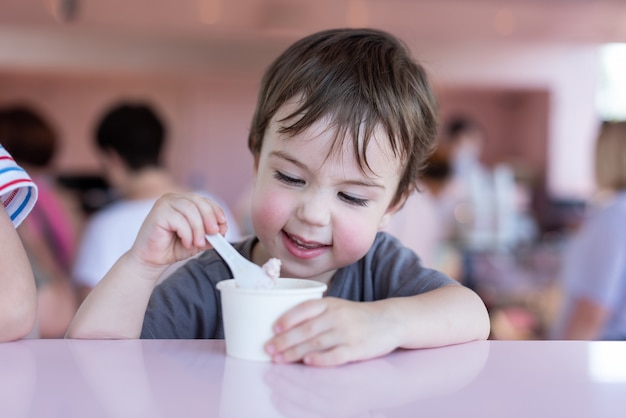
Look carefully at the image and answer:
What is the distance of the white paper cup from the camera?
69cm

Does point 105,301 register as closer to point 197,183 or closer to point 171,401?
point 171,401

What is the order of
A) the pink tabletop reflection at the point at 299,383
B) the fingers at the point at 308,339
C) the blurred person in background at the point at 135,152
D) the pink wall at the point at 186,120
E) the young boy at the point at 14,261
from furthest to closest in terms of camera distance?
the pink wall at the point at 186,120
the blurred person in background at the point at 135,152
the young boy at the point at 14,261
the fingers at the point at 308,339
the pink tabletop reflection at the point at 299,383

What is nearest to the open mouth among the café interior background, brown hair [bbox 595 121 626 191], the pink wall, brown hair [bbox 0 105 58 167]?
brown hair [bbox 595 121 626 191]

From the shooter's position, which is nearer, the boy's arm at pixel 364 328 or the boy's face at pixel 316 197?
the boy's arm at pixel 364 328

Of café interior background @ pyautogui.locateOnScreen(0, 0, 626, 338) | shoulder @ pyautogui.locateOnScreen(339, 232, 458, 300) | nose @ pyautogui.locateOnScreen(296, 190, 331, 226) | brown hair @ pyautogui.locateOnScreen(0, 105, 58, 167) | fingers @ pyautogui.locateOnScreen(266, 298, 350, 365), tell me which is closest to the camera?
fingers @ pyautogui.locateOnScreen(266, 298, 350, 365)

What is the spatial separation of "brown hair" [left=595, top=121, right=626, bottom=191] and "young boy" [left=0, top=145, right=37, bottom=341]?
2.04 metres

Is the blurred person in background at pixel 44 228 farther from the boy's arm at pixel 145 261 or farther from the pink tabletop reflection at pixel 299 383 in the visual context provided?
the pink tabletop reflection at pixel 299 383

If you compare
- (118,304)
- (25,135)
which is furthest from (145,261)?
(25,135)

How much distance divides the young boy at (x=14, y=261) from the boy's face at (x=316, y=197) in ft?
0.94

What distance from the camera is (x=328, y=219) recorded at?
0.95 meters

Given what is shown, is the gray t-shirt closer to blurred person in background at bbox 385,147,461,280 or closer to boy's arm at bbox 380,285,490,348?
boy's arm at bbox 380,285,490,348

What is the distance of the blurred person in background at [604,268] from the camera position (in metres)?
2.36

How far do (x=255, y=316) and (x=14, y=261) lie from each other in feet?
1.00

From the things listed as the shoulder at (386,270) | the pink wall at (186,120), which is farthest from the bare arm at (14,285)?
the pink wall at (186,120)
